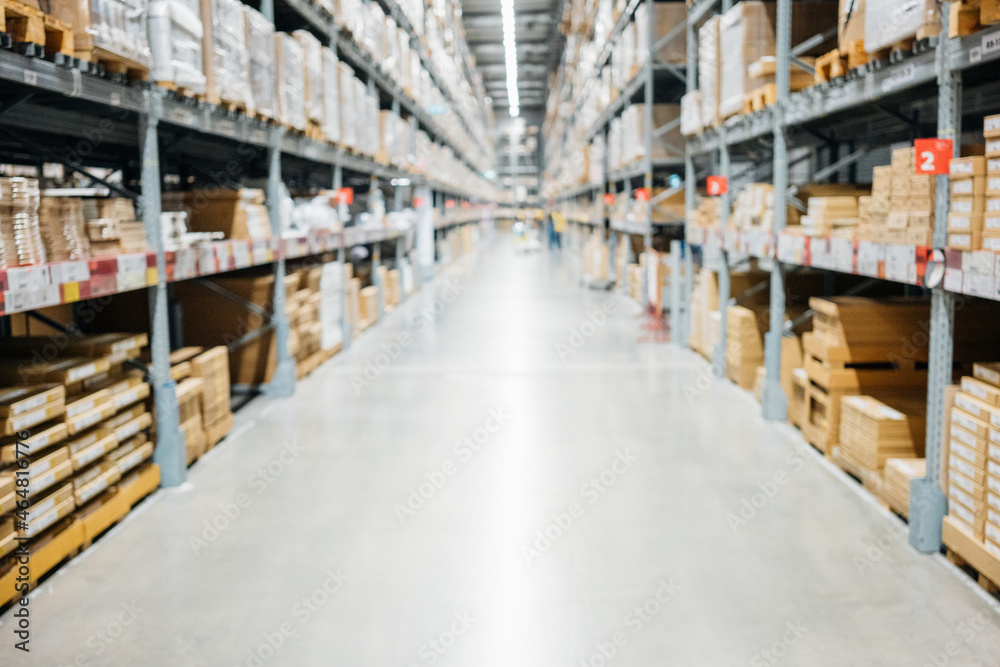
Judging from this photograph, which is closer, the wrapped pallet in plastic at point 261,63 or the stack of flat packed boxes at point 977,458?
the stack of flat packed boxes at point 977,458

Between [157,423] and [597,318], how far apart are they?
7.45 metres

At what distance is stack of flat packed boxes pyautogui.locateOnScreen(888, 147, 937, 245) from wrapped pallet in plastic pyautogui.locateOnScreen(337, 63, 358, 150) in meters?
5.50

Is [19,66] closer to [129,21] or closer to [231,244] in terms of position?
[129,21]

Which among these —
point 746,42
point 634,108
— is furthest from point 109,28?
point 634,108

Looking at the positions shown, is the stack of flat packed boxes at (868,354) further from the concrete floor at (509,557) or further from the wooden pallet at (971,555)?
the wooden pallet at (971,555)

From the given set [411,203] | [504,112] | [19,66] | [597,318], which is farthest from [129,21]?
[504,112]

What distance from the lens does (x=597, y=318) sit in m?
11.0

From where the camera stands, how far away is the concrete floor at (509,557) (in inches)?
107

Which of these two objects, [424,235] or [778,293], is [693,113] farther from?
[424,235]

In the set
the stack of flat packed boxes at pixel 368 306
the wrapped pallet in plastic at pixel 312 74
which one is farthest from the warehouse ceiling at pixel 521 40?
the wrapped pallet in plastic at pixel 312 74

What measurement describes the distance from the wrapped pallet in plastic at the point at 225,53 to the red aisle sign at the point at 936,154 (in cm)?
383

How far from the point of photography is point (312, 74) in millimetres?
6852

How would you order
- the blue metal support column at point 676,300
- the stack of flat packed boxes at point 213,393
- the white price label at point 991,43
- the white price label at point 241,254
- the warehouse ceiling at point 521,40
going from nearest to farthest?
the white price label at point 991,43 → the stack of flat packed boxes at point 213,393 → the white price label at point 241,254 → the blue metal support column at point 676,300 → the warehouse ceiling at point 521,40

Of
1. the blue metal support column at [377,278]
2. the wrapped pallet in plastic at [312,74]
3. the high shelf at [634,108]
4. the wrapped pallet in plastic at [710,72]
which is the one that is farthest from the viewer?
the blue metal support column at [377,278]
